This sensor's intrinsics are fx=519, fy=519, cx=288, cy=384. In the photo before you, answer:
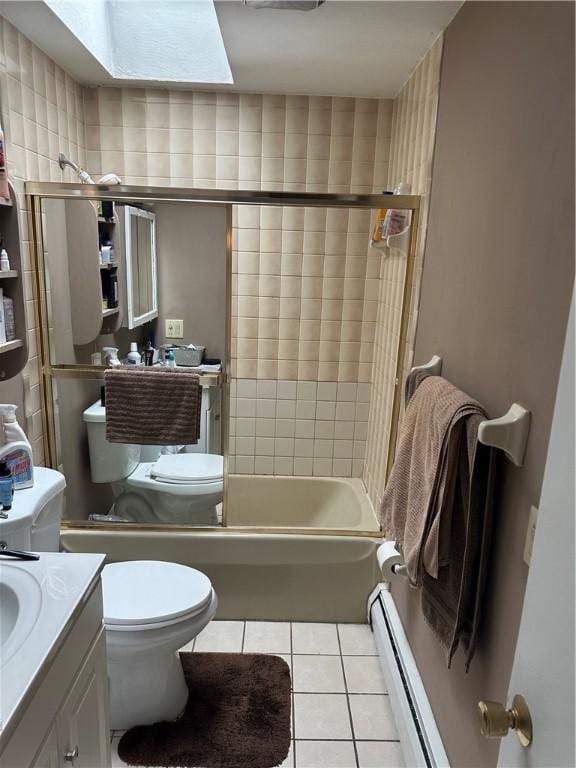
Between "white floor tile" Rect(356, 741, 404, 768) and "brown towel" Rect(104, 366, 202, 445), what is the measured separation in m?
1.26

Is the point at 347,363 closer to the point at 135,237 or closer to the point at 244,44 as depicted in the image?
the point at 135,237

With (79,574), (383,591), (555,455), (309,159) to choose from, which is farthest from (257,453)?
(555,455)

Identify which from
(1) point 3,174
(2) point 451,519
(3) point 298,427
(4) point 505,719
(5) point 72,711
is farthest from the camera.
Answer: (3) point 298,427

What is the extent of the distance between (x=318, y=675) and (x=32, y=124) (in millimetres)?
2453

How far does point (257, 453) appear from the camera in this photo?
3.11 metres

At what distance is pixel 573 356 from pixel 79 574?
1.13m

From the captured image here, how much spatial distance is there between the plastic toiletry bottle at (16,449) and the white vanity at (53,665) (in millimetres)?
532

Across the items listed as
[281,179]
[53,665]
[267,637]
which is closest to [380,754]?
[267,637]

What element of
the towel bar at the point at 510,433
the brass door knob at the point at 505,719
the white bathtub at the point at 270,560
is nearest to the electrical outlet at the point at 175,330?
the white bathtub at the point at 270,560

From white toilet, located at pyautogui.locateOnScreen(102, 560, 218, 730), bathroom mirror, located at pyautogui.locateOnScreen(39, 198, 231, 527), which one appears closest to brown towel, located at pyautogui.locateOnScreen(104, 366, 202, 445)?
bathroom mirror, located at pyautogui.locateOnScreen(39, 198, 231, 527)

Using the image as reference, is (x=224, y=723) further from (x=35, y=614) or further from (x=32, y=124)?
(x=32, y=124)

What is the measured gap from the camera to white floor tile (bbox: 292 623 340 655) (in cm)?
220

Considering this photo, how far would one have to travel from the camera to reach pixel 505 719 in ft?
2.40

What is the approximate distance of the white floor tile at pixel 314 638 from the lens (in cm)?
220
